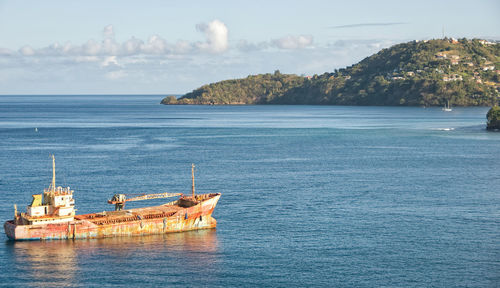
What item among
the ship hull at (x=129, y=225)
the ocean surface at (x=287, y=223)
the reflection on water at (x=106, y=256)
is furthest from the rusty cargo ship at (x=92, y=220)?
the ocean surface at (x=287, y=223)

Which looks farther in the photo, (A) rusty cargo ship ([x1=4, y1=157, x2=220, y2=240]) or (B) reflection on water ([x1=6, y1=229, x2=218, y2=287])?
(A) rusty cargo ship ([x1=4, y1=157, x2=220, y2=240])

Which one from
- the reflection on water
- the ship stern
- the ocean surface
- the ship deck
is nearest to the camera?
the ocean surface

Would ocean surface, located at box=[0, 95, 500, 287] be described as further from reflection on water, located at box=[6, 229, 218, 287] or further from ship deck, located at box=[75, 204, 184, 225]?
ship deck, located at box=[75, 204, 184, 225]

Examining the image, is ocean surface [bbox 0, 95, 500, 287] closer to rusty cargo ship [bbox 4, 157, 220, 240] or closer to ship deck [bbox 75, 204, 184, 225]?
rusty cargo ship [bbox 4, 157, 220, 240]

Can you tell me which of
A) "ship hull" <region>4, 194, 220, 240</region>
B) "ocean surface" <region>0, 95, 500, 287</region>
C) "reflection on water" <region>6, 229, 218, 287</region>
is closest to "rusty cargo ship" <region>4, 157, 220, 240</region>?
"ship hull" <region>4, 194, 220, 240</region>

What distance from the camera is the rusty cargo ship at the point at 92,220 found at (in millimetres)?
78438

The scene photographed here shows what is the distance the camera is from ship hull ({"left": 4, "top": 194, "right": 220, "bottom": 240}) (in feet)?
257

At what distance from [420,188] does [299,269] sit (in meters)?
51.3

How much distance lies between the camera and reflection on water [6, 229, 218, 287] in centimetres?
6619

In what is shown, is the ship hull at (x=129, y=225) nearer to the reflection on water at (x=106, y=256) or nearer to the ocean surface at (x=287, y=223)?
the reflection on water at (x=106, y=256)

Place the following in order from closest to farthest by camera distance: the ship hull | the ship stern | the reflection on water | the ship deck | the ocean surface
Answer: the ocean surface → the reflection on water → the ship stern → the ship hull → the ship deck

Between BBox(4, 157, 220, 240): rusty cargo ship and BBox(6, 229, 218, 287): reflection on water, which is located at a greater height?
BBox(4, 157, 220, 240): rusty cargo ship

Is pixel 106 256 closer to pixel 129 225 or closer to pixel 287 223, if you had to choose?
pixel 129 225

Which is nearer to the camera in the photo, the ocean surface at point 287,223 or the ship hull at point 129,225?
the ocean surface at point 287,223
